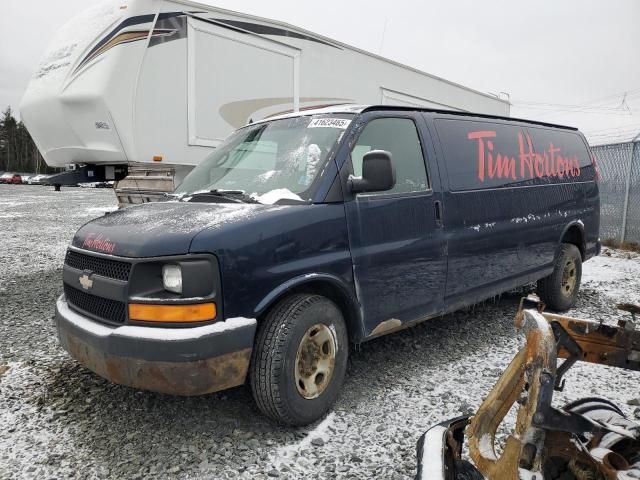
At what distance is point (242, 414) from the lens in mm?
3012

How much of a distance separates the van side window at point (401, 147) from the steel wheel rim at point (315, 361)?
1.14m

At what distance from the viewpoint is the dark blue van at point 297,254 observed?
2.52 metres

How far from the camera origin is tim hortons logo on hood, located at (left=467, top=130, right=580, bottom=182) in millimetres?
4223

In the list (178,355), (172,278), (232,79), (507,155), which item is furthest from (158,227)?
(232,79)

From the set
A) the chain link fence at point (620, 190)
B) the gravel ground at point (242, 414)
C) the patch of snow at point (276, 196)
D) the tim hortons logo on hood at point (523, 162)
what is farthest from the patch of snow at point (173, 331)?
the chain link fence at point (620, 190)

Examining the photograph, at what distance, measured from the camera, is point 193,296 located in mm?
2488

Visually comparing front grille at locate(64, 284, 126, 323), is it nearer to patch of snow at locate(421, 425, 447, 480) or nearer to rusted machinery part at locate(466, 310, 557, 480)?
patch of snow at locate(421, 425, 447, 480)

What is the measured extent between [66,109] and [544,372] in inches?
241

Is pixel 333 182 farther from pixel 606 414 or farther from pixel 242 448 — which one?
pixel 606 414

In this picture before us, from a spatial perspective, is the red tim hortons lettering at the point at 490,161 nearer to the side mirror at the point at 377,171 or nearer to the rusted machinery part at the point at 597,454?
the side mirror at the point at 377,171

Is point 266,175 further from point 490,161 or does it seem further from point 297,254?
point 490,161

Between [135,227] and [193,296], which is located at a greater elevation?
[135,227]

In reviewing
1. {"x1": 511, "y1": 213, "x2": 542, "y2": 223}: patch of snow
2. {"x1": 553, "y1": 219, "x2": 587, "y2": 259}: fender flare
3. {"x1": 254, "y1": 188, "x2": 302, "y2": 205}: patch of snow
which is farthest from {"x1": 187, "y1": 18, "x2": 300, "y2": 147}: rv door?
{"x1": 553, "y1": 219, "x2": 587, "y2": 259}: fender flare

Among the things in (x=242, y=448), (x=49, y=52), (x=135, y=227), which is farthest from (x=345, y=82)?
(x=242, y=448)
